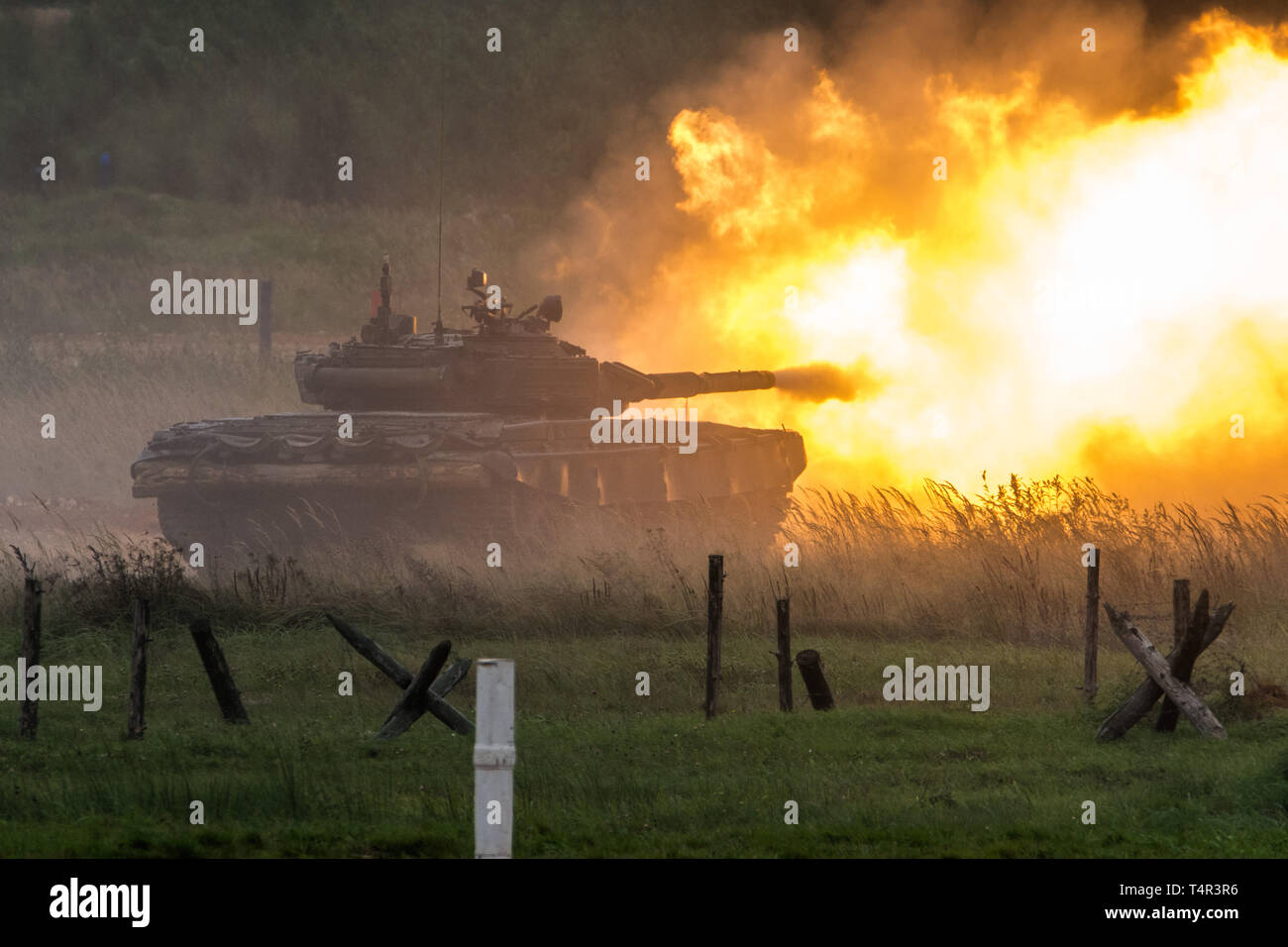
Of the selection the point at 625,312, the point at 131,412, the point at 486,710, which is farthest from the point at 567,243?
the point at 486,710

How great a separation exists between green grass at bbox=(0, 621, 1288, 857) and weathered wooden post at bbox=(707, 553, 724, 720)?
26 cm

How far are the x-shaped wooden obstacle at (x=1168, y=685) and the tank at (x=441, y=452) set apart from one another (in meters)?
11.8

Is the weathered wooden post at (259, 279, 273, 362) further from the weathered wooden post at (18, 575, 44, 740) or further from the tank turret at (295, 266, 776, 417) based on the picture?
the weathered wooden post at (18, 575, 44, 740)

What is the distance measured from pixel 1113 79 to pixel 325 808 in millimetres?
27880

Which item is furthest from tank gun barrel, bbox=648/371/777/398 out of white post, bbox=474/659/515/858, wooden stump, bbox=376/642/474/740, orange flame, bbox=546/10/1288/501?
white post, bbox=474/659/515/858

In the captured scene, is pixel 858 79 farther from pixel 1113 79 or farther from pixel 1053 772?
pixel 1053 772

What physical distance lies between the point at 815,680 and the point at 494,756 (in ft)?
24.9

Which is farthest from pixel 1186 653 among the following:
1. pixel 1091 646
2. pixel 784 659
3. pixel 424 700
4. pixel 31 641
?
→ pixel 31 641

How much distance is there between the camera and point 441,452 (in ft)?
84.2

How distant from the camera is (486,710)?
971 cm

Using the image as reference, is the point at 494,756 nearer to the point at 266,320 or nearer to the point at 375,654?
the point at 375,654

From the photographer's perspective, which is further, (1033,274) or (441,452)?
(1033,274)

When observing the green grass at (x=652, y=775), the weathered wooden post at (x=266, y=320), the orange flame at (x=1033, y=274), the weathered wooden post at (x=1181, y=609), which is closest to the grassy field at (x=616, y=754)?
the green grass at (x=652, y=775)

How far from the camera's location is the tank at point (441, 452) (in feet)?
84.5
